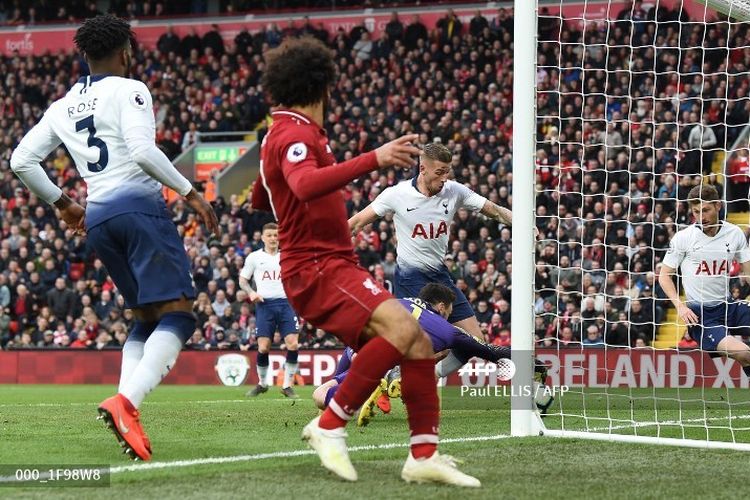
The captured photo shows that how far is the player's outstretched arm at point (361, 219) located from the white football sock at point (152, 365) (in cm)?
374

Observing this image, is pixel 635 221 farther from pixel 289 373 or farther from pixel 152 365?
pixel 152 365

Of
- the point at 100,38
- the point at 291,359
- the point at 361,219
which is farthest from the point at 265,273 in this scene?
the point at 100,38

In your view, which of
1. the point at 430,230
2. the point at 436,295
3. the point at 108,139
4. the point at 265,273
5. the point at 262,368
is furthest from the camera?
the point at 265,273

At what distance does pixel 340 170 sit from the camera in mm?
5383

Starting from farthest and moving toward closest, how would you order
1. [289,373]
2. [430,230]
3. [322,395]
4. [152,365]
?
[289,373]
[430,230]
[322,395]
[152,365]

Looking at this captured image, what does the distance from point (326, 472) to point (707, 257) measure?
21.0 ft

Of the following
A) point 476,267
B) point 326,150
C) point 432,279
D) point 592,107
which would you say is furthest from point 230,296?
point 326,150

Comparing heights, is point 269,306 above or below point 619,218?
below

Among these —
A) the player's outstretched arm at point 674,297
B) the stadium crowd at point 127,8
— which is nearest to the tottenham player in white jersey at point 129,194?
the player's outstretched arm at point 674,297

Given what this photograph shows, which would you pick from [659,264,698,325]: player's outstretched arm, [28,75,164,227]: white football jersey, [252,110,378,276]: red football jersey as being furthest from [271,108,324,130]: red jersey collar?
[659,264,698,325]: player's outstretched arm

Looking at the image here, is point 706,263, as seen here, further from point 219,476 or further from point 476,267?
point 476,267

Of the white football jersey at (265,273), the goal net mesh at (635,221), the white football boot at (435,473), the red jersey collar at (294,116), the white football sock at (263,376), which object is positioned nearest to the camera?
the white football boot at (435,473)

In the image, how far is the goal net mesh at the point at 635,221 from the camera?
1316cm

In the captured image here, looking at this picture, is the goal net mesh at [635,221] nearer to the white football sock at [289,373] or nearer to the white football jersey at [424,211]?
the white football jersey at [424,211]
